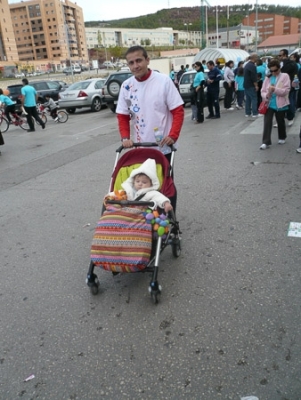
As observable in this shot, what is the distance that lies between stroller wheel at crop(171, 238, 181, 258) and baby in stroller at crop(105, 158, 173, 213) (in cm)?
53

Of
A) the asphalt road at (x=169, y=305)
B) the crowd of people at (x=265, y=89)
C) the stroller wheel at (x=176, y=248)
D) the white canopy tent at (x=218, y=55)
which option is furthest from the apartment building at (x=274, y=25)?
the stroller wheel at (x=176, y=248)

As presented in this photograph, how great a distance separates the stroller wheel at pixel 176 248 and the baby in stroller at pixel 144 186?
1.74 ft

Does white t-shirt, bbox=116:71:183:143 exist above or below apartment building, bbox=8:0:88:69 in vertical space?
below

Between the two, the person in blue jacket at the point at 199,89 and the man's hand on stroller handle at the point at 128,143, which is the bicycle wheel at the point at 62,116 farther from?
the man's hand on stroller handle at the point at 128,143

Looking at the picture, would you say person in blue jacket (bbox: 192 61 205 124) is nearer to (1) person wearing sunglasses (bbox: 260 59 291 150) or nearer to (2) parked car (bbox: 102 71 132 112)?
(1) person wearing sunglasses (bbox: 260 59 291 150)

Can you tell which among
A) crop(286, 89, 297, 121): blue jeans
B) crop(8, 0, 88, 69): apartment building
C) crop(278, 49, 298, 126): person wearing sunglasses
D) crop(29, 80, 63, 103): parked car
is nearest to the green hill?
crop(8, 0, 88, 69): apartment building

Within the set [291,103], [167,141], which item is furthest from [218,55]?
[167,141]

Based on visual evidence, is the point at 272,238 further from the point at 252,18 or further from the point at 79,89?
the point at 252,18

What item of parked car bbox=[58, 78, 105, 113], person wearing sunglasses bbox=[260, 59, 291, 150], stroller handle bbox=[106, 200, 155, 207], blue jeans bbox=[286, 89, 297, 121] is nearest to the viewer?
stroller handle bbox=[106, 200, 155, 207]

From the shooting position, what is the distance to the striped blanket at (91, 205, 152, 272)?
2.74 metres

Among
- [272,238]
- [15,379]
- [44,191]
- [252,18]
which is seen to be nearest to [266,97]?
[272,238]

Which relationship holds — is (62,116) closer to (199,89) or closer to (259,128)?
(199,89)

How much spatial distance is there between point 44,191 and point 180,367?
4543 millimetres

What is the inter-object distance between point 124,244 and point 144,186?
65 centimetres
